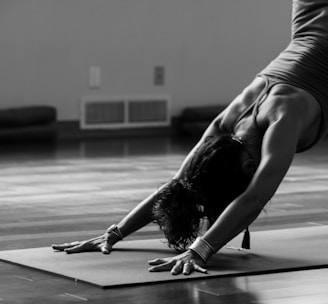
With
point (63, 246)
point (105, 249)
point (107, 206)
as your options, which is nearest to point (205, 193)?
point (105, 249)

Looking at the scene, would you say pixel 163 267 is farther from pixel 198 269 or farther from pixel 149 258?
pixel 149 258

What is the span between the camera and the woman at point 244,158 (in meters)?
3.67

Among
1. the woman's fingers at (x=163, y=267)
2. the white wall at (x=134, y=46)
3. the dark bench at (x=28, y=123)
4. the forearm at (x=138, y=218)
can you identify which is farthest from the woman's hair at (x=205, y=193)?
the white wall at (x=134, y=46)

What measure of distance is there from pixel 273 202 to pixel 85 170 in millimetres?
1811

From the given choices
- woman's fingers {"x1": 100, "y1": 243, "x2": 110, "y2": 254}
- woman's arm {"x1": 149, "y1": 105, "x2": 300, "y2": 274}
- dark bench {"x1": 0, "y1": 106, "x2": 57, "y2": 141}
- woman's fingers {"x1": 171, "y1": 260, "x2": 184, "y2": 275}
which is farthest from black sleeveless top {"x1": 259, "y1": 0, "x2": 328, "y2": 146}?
dark bench {"x1": 0, "y1": 106, "x2": 57, "y2": 141}

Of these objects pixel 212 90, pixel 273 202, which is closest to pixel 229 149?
pixel 273 202

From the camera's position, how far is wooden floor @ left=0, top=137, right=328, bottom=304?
3299mm

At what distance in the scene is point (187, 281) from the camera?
11.4ft

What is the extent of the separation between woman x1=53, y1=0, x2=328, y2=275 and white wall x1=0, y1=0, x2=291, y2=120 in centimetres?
533

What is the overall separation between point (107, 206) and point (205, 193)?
1.58 meters

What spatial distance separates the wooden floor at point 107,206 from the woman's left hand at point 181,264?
0.37 feet

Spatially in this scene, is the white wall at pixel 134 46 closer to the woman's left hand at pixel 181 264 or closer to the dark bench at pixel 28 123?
the dark bench at pixel 28 123

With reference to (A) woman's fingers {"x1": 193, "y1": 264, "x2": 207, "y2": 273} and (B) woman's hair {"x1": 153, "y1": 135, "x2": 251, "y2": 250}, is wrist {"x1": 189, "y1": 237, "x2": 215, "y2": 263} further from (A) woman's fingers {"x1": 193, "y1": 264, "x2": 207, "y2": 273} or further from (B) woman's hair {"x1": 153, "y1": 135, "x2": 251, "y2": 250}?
(B) woman's hair {"x1": 153, "y1": 135, "x2": 251, "y2": 250}

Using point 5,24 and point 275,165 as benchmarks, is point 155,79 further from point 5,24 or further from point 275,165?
point 275,165
